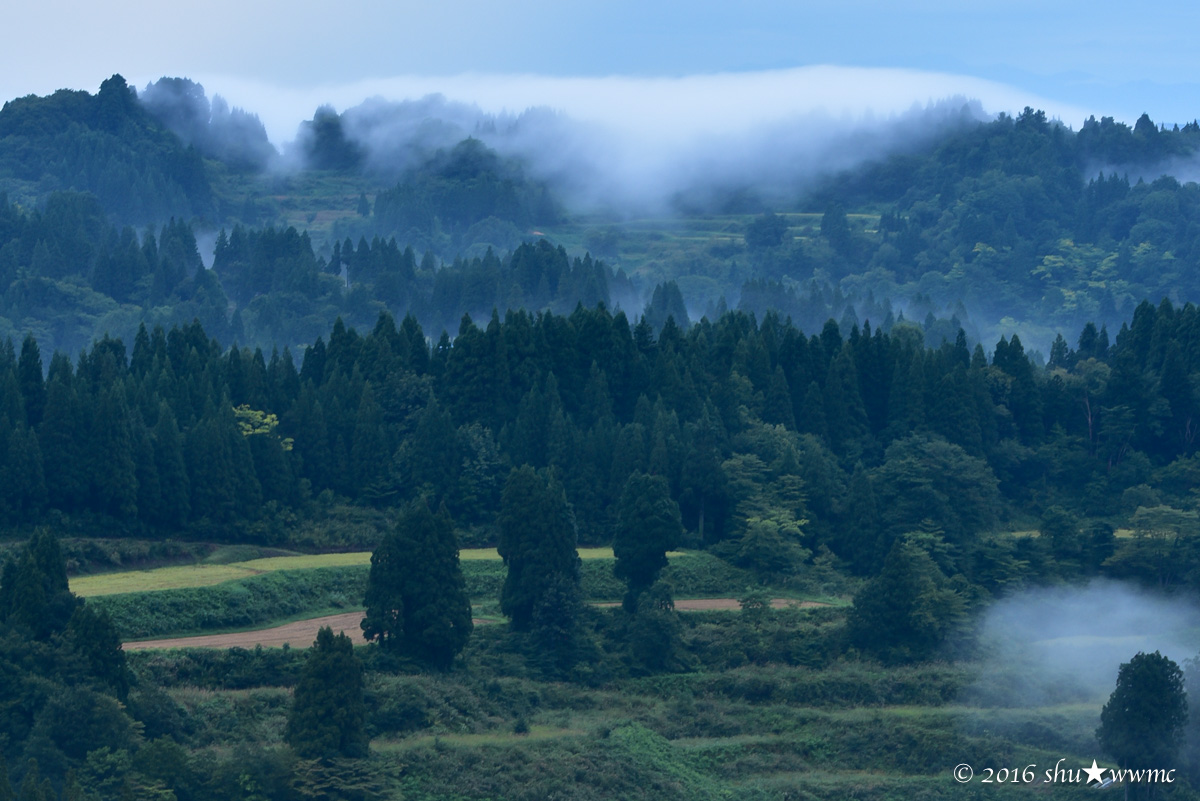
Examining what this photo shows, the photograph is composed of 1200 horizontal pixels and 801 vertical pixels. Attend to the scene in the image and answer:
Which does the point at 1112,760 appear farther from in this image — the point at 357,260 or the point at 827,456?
the point at 357,260

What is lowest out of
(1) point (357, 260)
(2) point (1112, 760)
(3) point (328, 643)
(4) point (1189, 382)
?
(2) point (1112, 760)

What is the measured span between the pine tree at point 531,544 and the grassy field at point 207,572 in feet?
25.0

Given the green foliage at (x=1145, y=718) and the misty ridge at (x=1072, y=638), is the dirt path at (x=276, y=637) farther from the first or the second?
the green foliage at (x=1145, y=718)

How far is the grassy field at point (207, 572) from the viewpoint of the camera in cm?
6431

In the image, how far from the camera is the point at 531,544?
67188 millimetres

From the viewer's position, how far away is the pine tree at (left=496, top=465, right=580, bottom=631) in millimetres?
66562

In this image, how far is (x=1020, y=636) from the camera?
72000mm

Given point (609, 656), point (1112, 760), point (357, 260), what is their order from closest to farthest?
1. point (1112, 760)
2. point (609, 656)
3. point (357, 260)

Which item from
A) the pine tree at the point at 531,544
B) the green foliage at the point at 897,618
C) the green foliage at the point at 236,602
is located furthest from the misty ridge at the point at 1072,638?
the green foliage at the point at 236,602

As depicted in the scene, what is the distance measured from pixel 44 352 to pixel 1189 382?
315 ft

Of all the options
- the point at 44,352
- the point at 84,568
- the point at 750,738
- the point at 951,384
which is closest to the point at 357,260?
the point at 44,352
